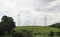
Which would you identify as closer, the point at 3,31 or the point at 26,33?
the point at 26,33

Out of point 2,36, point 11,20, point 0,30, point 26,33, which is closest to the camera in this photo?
point 26,33

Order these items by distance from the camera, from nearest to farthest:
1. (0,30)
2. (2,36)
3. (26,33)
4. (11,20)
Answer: (26,33)
(2,36)
(0,30)
(11,20)

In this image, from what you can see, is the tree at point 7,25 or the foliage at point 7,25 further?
the tree at point 7,25

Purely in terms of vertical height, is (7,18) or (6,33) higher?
(7,18)

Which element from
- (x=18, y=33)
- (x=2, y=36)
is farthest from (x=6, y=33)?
(x=18, y=33)

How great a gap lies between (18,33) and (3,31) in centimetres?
4061

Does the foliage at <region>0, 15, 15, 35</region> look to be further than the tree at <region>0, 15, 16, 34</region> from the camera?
No

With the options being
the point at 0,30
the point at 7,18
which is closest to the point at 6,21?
the point at 7,18

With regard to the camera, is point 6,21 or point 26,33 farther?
point 6,21

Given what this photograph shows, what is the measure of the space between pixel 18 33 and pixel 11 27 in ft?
140

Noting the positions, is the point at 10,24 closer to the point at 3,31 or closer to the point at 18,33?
the point at 3,31

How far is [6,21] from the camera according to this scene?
462ft

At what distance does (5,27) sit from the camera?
13175 cm

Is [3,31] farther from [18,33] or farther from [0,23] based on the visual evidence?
[18,33]
